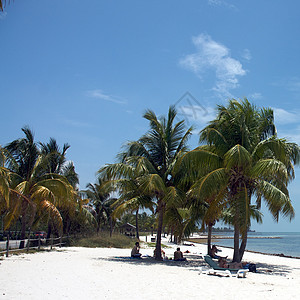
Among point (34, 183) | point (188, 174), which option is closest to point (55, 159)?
point (34, 183)

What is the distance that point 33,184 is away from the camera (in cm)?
1903

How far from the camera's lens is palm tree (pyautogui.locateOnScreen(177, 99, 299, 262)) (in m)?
13.9

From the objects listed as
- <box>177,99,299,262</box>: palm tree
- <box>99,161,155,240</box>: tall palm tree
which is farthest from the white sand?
<box>99,161,155,240</box>: tall palm tree

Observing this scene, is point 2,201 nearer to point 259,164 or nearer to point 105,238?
point 259,164

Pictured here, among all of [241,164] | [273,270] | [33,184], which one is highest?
[241,164]

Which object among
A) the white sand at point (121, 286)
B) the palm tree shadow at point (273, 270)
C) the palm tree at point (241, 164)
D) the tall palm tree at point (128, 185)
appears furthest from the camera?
the tall palm tree at point (128, 185)

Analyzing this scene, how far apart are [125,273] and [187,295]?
3.94m

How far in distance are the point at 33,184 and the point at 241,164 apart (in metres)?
11.3

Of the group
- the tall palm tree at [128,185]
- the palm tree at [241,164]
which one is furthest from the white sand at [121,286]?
the tall palm tree at [128,185]

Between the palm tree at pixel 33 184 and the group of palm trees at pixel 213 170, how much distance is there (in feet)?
8.61

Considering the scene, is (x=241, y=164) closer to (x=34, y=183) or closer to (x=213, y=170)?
(x=213, y=170)

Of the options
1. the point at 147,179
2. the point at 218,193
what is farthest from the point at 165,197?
the point at 218,193

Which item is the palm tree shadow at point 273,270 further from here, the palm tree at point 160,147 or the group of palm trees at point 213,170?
the palm tree at point 160,147

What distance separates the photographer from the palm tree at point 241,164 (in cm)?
1388
